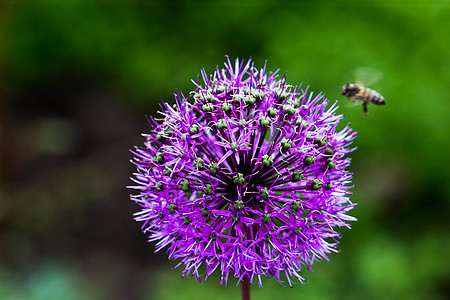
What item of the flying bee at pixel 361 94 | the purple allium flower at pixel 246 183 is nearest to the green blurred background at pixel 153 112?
the flying bee at pixel 361 94

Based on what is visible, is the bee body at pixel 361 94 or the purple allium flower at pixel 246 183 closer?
the purple allium flower at pixel 246 183

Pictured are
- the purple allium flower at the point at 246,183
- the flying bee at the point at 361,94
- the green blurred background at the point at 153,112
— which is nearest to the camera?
the purple allium flower at the point at 246,183

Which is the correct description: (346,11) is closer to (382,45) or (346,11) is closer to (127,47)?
(382,45)

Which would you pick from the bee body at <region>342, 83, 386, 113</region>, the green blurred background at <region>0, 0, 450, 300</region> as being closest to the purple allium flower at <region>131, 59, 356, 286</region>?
the bee body at <region>342, 83, 386, 113</region>

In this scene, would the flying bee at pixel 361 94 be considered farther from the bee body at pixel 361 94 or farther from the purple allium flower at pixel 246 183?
the purple allium flower at pixel 246 183

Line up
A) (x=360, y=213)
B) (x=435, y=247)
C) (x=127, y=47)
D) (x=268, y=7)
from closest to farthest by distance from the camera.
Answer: (x=435, y=247), (x=360, y=213), (x=268, y=7), (x=127, y=47)

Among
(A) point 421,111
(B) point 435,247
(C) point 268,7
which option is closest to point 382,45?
(A) point 421,111

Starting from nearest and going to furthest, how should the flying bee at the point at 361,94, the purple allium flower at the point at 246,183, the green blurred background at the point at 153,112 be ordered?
the purple allium flower at the point at 246,183
the flying bee at the point at 361,94
the green blurred background at the point at 153,112
